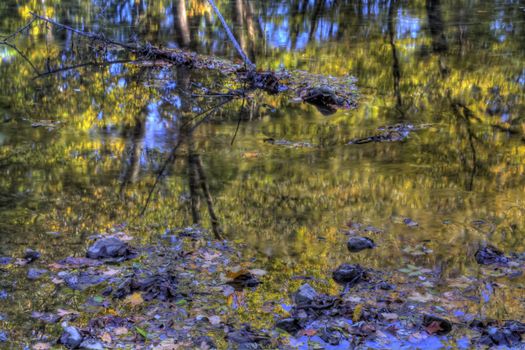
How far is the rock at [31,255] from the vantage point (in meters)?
4.43

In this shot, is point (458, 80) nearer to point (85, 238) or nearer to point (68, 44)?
point (85, 238)

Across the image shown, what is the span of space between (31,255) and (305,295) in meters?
2.13

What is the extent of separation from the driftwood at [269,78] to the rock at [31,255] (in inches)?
201

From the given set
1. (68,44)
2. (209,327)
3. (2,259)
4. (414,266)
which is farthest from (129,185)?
(68,44)

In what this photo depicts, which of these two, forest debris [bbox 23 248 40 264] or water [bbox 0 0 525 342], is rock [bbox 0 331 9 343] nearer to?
water [bbox 0 0 525 342]

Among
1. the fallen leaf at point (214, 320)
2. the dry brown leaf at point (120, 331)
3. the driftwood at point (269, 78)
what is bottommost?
the dry brown leaf at point (120, 331)

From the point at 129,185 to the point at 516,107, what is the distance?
18.7 ft

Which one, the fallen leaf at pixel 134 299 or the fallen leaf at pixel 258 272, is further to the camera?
the fallen leaf at pixel 258 272

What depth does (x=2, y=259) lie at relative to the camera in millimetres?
4414

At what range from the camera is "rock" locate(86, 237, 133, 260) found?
4496mm

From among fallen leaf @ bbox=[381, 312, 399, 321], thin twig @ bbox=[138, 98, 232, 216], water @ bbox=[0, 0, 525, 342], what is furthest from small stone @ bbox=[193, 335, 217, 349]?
thin twig @ bbox=[138, 98, 232, 216]

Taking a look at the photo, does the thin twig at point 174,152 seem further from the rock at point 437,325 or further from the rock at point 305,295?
the rock at point 437,325

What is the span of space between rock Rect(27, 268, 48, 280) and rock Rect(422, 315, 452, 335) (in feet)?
8.84

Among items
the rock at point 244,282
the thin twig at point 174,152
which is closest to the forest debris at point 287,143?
the thin twig at point 174,152
